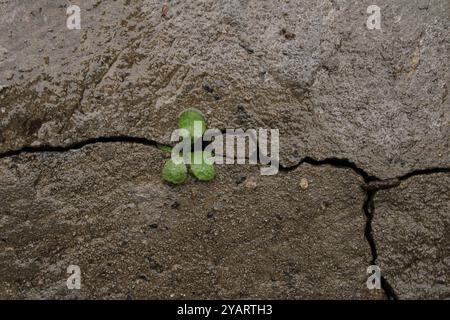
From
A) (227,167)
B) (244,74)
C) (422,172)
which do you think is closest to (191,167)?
(227,167)

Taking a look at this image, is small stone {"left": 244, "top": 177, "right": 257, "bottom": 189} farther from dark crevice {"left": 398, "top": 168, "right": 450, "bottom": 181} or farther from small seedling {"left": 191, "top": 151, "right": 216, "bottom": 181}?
dark crevice {"left": 398, "top": 168, "right": 450, "bottom": 181}

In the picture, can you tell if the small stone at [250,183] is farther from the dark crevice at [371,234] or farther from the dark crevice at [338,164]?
the dark crevice at [371,234]

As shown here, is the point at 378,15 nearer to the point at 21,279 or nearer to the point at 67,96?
the point at 67,96

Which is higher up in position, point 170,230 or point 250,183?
point 250,183

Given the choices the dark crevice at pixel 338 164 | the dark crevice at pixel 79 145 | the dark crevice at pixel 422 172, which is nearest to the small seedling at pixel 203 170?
the dark crevice at pixel 79 145

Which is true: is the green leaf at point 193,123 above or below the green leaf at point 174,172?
above

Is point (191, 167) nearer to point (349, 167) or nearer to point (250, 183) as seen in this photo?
point (250, 183)

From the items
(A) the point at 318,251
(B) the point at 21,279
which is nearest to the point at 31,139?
(B) the point at 21,279

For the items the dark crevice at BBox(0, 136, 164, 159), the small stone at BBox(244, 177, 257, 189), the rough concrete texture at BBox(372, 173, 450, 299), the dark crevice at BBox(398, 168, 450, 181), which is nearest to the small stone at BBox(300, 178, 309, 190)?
the small stone at BBox(244, 177, 257, 189)
